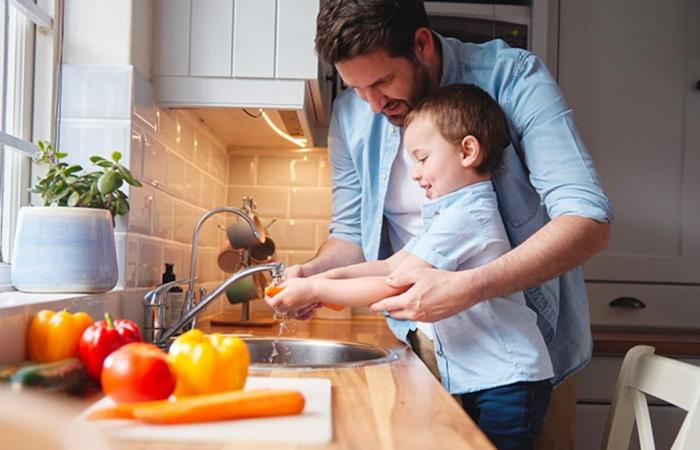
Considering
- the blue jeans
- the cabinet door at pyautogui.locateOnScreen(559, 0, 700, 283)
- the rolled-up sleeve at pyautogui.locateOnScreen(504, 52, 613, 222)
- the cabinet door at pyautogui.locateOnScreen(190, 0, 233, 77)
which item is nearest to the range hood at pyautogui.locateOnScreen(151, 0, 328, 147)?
the cabinet door at pyautogui.locateOnScreen(190, 0, 233, 77)

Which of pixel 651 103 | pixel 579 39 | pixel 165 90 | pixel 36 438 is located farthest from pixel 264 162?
pixel 36 438

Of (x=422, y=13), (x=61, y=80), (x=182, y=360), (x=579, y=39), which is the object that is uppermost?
(x=579, y=39)

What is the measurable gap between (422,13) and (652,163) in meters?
1.36

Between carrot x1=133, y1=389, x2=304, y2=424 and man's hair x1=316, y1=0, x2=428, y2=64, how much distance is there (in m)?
0.80

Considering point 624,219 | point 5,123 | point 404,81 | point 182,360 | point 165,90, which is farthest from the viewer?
point 624,219

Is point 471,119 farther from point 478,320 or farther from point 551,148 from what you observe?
point 478,320

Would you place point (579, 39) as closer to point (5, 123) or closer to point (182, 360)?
point (5, 123)

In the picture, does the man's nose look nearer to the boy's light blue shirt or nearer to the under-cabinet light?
the boy's light blue shirt

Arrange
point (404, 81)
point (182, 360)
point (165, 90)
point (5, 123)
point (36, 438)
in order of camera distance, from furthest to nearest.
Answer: point (165, 90) < point (404, 81) < point (5, 123) < point (182, 360) < point (36, 438)

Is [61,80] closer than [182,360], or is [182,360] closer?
[182,360]

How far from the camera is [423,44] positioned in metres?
1.67

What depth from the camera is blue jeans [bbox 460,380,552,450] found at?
1.44m

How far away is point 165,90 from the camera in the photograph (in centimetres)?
183

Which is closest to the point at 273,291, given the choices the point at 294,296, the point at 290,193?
the point at 294,296
